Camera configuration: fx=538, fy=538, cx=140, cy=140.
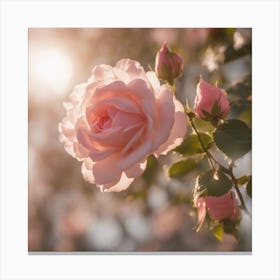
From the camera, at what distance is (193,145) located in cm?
122

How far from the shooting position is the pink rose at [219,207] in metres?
1.24

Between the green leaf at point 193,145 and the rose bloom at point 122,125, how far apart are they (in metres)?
0.08

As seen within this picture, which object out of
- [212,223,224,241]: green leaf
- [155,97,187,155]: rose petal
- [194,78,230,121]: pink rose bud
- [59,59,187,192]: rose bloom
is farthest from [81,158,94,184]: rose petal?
[212,223,224,241]: green leaf

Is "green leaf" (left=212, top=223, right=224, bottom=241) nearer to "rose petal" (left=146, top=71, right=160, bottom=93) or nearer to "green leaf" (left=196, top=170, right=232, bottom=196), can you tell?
"green leaf" (left=196, top=170, right=232, bottom=196)

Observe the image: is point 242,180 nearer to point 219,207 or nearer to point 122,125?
point 219,207

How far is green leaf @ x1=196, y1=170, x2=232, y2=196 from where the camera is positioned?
1181 millimetres

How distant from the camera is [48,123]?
1607 mm

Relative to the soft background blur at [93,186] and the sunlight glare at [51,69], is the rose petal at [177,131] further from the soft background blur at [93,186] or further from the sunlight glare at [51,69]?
the sunlight glare at [51,69]

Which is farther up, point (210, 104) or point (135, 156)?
point (210, 104)
